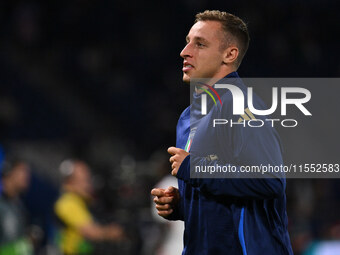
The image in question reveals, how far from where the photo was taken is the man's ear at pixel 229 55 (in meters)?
2.72

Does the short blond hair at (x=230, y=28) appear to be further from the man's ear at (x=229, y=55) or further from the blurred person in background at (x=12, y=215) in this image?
the blurred person in background at (x=12, y=215)

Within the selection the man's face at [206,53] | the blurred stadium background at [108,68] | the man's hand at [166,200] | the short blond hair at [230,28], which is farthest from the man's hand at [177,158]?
the blurred stadium background at [108,68]

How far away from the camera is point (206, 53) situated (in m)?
2.71

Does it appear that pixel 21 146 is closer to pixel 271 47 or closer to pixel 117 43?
pixel 117 43

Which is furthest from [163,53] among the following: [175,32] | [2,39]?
[2,39]

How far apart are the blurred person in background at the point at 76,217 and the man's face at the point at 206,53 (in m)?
3.72

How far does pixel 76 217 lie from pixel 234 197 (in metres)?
3.95

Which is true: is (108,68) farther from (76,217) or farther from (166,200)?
(166,200)

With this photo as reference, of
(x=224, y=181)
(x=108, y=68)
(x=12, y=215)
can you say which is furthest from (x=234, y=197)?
(x=108, y=68)

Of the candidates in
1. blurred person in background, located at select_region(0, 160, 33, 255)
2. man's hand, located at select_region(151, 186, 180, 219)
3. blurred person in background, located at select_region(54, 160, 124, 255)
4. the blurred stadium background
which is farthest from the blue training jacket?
the blurred stadium background

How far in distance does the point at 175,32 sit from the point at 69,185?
691 centimetres

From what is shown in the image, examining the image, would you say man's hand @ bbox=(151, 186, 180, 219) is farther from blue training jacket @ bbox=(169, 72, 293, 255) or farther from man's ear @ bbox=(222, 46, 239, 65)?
man's ear @ bbox=(222, 46, 239, 65)

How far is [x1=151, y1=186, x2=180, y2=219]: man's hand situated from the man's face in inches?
21.0

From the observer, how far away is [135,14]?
13055 mm
